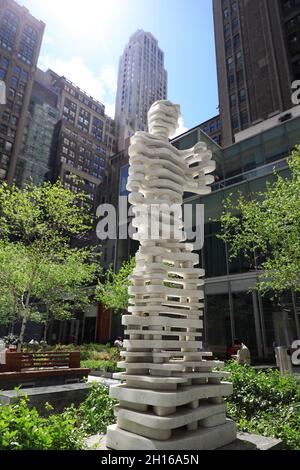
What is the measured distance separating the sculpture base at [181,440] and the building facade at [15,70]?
7453 cm

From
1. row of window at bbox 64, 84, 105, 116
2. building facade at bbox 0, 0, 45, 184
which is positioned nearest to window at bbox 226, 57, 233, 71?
building facade at bbox 0, 0, 45, 184

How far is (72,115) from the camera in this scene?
10094cm

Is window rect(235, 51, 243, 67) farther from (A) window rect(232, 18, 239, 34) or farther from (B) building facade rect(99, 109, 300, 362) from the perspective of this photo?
(B) building facade rect(99, 109, 300, 362)

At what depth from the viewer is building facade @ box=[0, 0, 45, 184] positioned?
71438mm

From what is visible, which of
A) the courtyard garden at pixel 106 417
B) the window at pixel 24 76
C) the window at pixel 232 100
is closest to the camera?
the courtyard garden at pixel 106 417

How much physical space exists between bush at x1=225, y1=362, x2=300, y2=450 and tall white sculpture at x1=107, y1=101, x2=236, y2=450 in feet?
3.56

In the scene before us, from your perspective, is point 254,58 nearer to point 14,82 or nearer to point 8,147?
point 8,147

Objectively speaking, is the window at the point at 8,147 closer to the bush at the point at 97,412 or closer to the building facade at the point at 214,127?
the building facade at the point at 214,127

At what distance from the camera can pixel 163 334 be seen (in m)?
3.99

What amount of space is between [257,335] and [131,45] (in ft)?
543

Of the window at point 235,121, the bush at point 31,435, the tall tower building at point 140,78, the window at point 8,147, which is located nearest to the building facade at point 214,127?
the window at point 235,121

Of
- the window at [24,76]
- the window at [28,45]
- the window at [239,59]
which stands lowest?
the window at [239,59]

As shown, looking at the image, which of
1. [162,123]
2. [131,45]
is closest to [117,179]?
[162,123]

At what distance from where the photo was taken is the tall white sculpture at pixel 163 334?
3541mm
